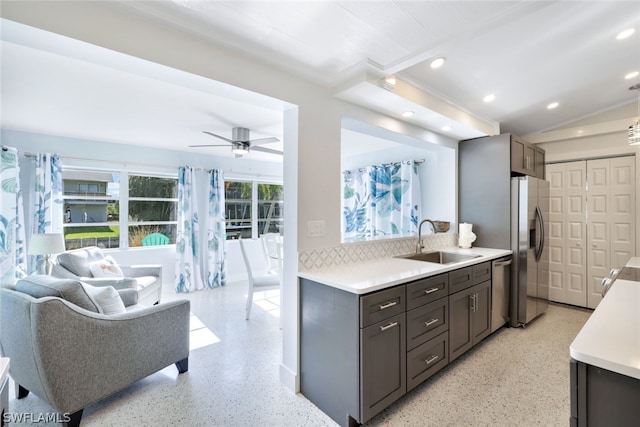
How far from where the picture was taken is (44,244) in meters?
A: 3.21

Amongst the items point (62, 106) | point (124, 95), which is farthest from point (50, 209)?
point (124, 95)

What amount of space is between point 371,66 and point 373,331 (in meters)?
1.79

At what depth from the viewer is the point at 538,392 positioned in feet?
6.91

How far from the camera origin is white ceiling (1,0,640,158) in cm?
160

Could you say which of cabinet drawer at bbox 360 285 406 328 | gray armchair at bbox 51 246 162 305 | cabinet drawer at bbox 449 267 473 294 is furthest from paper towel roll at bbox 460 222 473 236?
gray armchair at bbox 51 246 162 305

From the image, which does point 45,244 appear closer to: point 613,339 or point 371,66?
point 371,66

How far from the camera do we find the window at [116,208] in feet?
14.1

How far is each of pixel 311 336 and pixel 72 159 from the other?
4357mm

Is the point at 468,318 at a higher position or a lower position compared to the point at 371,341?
lower

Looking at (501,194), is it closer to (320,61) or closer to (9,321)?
(320,61)

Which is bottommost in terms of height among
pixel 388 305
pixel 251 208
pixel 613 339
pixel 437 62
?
pixel 388 305

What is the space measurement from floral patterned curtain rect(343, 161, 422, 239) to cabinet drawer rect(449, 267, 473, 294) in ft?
4.81

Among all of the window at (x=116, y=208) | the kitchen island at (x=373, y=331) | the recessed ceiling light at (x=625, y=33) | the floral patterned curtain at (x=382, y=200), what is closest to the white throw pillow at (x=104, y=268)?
the window at (x=116, y=208)

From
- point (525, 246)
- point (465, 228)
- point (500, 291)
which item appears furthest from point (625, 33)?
point (500, 291)
